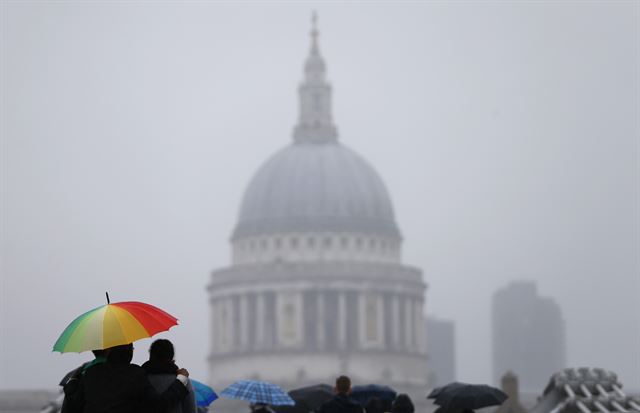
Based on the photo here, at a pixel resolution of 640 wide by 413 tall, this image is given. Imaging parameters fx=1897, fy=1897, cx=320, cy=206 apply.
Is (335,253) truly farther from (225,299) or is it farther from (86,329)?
(86,329)

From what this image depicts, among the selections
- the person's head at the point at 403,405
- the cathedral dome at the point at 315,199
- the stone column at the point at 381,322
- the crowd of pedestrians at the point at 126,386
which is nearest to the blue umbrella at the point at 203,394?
the person's head at the point at 403,405

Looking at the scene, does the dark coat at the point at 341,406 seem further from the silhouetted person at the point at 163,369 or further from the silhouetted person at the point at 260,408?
the silhouetted person at the point at 163,369

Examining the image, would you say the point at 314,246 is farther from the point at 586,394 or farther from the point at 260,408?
the point at 260,408

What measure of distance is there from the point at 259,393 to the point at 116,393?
9238 mm

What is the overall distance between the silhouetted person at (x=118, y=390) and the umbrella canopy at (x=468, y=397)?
341 inches

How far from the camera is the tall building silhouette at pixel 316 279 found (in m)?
148

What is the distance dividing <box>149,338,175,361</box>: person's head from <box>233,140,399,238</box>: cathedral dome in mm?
139539

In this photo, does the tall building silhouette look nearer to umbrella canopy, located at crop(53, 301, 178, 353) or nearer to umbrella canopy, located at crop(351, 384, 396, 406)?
umbrella canopy, located at crop(351, 384, 396, 406)

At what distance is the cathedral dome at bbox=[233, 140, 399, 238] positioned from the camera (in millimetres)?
154500

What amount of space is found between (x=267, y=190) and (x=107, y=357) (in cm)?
14080

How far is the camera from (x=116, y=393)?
13.6m

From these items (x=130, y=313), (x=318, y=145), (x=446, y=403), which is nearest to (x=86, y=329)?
(x=130, y=313)

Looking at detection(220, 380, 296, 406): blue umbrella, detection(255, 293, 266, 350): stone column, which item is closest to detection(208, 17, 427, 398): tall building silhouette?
detection(255, 293, 266, 350): stone column

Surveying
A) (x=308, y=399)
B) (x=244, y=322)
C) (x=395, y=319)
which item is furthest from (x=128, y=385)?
(x=395, y=319)
